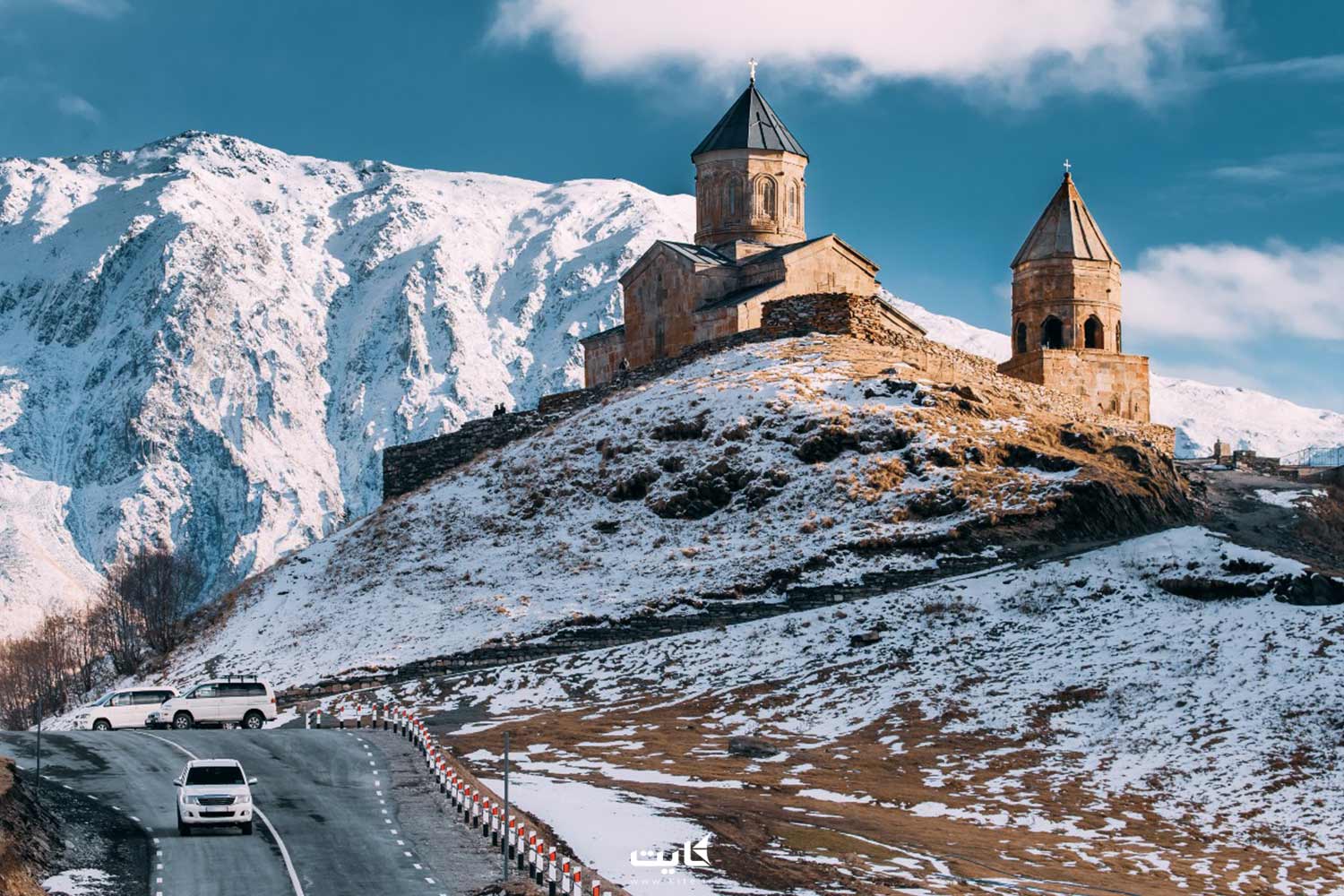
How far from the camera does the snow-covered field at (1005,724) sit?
32781 mm

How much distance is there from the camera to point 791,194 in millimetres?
81875

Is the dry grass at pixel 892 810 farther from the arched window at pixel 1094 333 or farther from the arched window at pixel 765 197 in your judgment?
the arched window at pixel 1094 333

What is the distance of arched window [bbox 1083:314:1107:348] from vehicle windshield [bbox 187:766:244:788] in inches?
2215

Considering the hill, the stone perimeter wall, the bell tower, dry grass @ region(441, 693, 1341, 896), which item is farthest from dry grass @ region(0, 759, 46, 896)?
the bell tower

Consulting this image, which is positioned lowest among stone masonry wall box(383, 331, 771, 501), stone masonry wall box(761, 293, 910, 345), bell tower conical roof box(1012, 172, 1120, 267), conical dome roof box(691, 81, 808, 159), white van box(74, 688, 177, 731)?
white van box(74, 688, 177, 731)

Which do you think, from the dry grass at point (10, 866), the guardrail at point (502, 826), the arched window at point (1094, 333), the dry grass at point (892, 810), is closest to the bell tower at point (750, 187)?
the arched window at point (1094, 333)

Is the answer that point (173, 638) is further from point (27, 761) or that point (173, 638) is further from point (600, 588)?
point (27, 761)

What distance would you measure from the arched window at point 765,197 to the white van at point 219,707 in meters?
40.2

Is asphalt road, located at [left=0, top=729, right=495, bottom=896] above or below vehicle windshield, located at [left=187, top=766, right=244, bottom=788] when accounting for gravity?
below

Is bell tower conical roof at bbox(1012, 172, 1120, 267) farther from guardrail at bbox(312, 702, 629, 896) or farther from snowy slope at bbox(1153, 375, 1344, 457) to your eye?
snowy slope at bbox(1153, 375, 1344, 457)

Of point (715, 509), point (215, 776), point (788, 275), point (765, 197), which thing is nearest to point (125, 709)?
point (215, 776)

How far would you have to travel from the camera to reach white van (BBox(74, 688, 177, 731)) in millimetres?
47719

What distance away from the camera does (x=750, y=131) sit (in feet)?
268

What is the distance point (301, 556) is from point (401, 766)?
31353 millimetres
